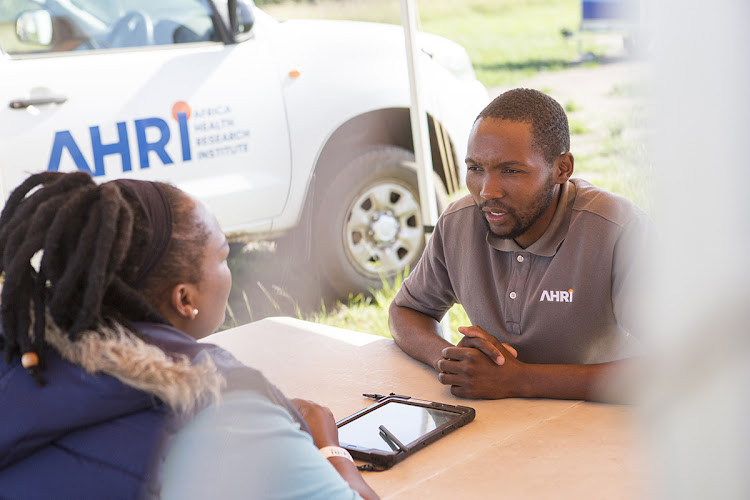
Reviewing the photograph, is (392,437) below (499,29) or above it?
below

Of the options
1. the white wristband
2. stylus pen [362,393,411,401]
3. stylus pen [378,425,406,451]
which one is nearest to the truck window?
stylus pen [362,393,411,401]

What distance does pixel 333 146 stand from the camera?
400 centimetres

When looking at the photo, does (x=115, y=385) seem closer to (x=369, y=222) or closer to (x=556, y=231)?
(x=556, y=231)

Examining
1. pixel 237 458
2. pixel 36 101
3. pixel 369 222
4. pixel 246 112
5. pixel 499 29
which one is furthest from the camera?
pixel 499 29

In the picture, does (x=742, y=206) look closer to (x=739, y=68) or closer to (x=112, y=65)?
(x=739, y=68)

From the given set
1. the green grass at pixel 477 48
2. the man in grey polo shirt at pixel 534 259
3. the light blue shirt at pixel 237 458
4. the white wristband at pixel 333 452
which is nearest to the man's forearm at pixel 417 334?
the man in grey polo shirt at pixel 534 259

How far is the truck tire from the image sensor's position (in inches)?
158

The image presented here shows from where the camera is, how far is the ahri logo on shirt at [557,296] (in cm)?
196

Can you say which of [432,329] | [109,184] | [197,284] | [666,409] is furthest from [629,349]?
[666,409]

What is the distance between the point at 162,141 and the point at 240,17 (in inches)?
27.6

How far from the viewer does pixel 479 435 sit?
1.63 metres

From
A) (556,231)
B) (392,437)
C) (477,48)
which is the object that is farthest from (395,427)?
(477,48)

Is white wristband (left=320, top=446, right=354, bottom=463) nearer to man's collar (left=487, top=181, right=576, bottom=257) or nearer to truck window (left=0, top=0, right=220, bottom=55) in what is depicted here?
man's collar (left=487, top=181, right=576, bottom=257)

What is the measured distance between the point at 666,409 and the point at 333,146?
11.9ft
